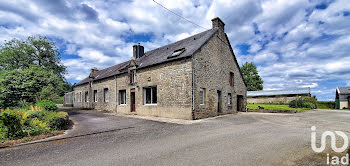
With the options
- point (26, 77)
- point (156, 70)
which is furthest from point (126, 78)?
point (26, 77)

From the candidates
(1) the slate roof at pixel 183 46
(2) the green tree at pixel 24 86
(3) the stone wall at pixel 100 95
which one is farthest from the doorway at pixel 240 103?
(2) the green tree at pixel 24 86

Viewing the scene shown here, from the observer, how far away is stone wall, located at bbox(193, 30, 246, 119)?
11383 millimetres

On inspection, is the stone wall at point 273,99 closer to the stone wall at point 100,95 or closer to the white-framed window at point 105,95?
the stone wall at point 100,95

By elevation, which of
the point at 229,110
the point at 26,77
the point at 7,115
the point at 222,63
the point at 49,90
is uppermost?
the point at 222,63

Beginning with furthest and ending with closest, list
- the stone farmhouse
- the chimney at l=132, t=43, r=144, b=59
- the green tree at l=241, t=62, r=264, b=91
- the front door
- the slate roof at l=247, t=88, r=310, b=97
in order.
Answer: the green tree at l=241, t=62, r=264, b=91 → the slate roof at l=247, t=88, r=310, b=97 → the chimney at l=132, t=43, r=144, b=59 → the front door → the stone farmhouse

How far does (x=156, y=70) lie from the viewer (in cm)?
1309

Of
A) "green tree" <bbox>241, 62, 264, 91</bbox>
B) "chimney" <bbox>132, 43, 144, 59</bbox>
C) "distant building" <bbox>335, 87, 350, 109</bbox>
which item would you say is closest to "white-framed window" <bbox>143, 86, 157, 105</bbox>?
"chimney" <bbox>132, 43, 144, 59</bbox>

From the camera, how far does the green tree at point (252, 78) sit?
44.6 meters

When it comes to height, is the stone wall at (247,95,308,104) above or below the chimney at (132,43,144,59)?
below

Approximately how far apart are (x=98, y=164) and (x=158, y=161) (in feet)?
4.48

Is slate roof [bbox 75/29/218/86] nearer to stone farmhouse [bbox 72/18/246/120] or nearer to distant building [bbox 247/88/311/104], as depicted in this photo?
stone farmhouse [bbox 72/18/246/120]

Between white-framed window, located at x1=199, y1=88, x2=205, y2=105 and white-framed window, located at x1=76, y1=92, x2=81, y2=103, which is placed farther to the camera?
white-framed window, located at x1=76, y1=92, x2=81, y2=103

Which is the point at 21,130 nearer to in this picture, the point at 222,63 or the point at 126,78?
the point at 126,78

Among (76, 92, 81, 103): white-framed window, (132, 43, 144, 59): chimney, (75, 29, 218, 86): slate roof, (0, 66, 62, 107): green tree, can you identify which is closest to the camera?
(0, 66, 62, 107): green tree
